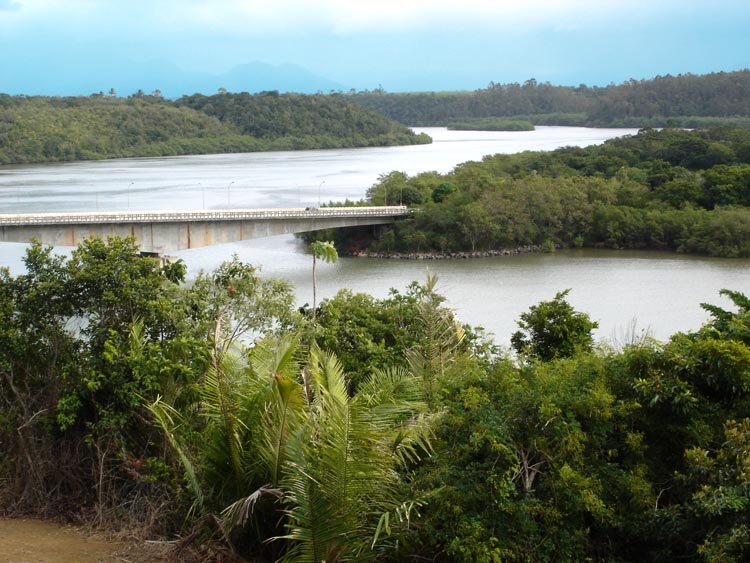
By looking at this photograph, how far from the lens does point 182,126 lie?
91.3 metres

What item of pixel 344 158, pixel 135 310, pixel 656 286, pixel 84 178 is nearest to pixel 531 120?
pixel 344 158

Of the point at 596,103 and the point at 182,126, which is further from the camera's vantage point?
the point at 596,103

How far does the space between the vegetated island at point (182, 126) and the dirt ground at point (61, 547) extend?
237 ft

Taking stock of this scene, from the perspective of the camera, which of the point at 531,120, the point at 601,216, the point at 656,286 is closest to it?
the point at 656,286

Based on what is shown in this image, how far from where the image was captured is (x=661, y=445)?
6.04m

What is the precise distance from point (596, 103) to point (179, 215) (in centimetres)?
10220

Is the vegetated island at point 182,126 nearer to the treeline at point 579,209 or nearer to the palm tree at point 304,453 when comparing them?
the treeline at point 579,209

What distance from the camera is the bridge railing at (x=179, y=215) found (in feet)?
101

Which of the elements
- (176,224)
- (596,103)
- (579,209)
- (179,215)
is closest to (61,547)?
(179,215)

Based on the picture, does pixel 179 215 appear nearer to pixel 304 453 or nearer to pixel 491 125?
pixel 304 453

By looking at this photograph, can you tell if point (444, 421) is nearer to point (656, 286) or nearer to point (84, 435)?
point (84, 435)

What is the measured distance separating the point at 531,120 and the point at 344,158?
63687mm

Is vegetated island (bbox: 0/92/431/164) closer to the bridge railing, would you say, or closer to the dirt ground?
the bridge railing

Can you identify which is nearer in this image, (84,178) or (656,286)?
(656,286)
